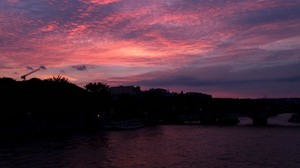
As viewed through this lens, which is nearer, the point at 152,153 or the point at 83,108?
the point at 152,153

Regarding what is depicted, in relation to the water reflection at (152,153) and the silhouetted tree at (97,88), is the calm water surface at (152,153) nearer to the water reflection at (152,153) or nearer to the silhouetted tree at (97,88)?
the water reflection at (152,153)

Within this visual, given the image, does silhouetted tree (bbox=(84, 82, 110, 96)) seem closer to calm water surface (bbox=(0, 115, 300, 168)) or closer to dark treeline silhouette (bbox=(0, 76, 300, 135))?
dark treeline silhouette (bbox=(0, 76, 300, 135))

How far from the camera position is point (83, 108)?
104m

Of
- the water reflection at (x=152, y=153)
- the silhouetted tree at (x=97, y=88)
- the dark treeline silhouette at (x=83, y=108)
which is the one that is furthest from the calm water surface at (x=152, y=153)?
the silhouetted tree at (x=97, y=88)

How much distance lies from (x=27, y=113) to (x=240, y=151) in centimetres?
4622

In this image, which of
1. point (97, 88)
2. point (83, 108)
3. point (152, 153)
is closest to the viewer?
point (152, 153)

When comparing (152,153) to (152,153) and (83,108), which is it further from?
(83,108)

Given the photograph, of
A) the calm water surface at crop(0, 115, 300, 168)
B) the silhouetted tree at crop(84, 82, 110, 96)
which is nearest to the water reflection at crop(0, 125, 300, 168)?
the calm water surface at crop(0, 115, 300, 168)

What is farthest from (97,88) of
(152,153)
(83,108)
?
(152,153)

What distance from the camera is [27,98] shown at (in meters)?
88.0

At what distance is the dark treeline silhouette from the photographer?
8362 cm

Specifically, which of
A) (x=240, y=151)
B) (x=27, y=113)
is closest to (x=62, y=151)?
(x=240, y=151)

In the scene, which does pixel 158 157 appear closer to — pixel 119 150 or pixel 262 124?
pixel 119 150

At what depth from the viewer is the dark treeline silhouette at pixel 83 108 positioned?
8362 centimetres
